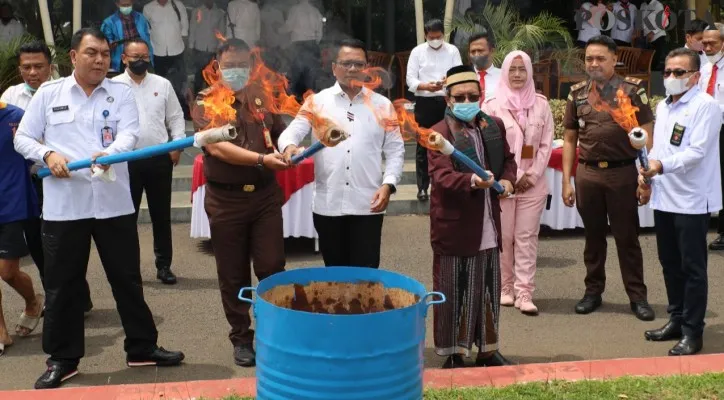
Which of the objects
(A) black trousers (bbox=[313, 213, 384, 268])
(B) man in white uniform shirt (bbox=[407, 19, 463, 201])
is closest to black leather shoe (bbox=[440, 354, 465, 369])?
(A) black trousers (bbox=[313, 213, 384, 268])

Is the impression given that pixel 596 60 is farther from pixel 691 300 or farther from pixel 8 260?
pixel 8 260

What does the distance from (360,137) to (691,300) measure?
2285 mm

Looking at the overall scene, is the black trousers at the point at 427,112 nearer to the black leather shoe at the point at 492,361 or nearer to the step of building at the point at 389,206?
the step of building at the point at 389,206

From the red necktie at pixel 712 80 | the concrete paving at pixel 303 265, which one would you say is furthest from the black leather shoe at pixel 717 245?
the red necktie at pixel 712 80

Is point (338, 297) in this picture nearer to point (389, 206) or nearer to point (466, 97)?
point (466, 97)

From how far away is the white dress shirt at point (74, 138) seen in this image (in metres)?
5.24

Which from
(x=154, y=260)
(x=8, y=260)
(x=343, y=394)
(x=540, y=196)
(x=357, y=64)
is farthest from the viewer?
(x=154, y=260)

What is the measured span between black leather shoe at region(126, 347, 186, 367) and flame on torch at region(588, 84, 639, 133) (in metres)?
3.18

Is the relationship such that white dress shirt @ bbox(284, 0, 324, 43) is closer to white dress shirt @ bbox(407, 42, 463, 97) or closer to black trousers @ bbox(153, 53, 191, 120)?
white dress shirt @ bbox(407, 42, 463, 97)

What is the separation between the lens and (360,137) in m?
5.60

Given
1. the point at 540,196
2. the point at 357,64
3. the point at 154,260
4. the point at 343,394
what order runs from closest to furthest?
the point at 343,394, the point at 357,64, the point at 540,196, the point at 154,260

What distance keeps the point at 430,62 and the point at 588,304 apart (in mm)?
4146

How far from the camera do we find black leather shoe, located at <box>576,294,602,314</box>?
6.83 meters

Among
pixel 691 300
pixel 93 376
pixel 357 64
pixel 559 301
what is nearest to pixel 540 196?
pixel 559 301
